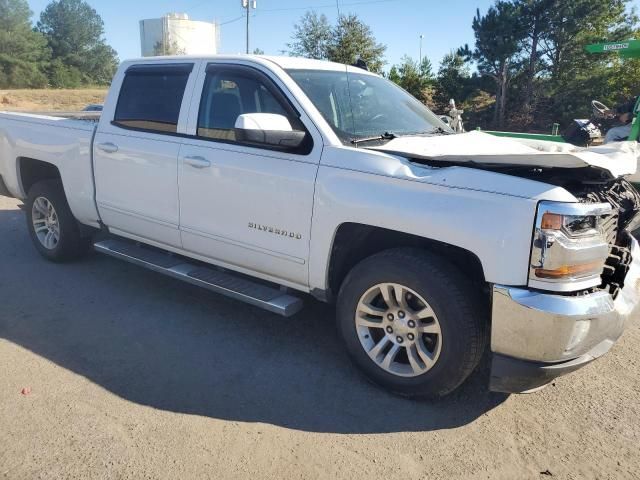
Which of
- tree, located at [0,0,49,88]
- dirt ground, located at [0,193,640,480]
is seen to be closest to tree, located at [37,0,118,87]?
tree, located at [0,0,49,88]

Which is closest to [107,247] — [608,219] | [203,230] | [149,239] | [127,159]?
[149,239]

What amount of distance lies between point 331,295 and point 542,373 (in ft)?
4.49

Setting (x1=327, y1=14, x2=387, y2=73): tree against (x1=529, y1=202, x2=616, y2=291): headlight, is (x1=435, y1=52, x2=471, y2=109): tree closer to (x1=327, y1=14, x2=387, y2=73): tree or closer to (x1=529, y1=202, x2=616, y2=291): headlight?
(x1=327, y1=14, x2=387, y2=73): tree

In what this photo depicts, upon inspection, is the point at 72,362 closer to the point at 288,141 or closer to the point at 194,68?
the point at 288,141

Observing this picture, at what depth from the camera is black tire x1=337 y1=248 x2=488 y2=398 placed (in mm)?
2863

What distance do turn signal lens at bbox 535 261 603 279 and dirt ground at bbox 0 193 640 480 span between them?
92 cm

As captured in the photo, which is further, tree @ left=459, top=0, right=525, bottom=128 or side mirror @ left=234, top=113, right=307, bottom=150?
tree @ left=459, top=0, right=525, bottom=128

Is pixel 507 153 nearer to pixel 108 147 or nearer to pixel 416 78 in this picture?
pixel 108 147

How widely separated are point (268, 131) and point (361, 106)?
2.97 ft

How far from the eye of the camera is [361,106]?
12.8 ft

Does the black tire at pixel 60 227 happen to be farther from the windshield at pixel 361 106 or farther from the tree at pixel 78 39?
the tree at pixel 78 39

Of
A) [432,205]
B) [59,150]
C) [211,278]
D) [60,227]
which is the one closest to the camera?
[432,205]

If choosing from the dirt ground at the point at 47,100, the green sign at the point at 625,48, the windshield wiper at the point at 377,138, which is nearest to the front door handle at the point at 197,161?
the windshield wiper at the point at 377,138

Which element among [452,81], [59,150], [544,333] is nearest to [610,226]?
[544,333]
